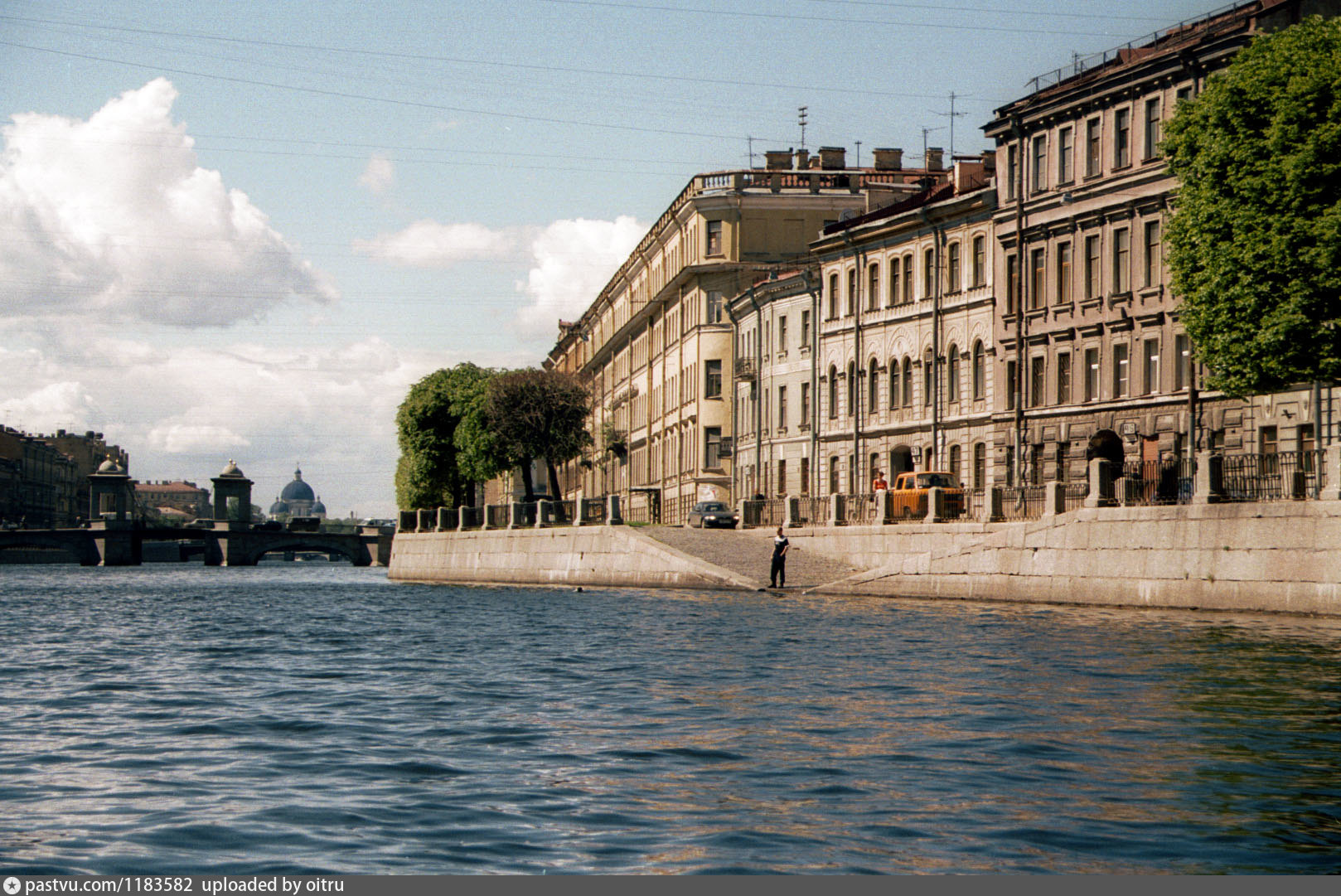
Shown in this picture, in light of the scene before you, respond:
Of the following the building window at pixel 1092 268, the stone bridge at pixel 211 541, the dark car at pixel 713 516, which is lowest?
the stone bridge at pixel 211 541

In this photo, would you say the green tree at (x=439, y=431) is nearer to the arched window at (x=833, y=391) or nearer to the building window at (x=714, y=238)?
the building window at (x=714, y=238)

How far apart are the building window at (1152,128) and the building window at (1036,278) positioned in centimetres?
621

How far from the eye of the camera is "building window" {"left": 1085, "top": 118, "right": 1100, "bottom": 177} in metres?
54.8

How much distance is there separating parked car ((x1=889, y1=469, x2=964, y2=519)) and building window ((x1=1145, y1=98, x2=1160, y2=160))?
37.8 feet

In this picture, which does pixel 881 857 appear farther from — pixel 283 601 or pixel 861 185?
pixel 861 185

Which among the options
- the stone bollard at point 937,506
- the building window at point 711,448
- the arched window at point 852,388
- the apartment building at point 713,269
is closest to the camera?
the stone bollard at point 937,506

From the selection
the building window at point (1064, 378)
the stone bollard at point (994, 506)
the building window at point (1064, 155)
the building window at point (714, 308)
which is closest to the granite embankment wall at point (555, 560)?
the stone bollard at point (994, 506)

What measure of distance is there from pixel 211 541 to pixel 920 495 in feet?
439

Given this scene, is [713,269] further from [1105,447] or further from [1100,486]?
[1100,486]

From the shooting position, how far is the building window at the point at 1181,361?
50.5 m

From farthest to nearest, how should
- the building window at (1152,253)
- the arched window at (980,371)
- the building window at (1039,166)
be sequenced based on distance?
the arched window at (980,371)
the building window at (1039,166)
the building window at (1152,253)

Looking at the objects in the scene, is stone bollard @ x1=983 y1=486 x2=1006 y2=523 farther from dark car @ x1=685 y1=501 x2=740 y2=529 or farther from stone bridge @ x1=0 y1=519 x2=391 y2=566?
stone bridge @ x1=0 y1=519 x2=391 y2=566

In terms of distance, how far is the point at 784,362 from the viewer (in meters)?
74.9

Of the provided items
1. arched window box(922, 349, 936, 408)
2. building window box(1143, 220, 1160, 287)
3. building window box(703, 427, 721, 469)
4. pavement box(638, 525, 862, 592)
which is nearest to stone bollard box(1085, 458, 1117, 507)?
pavement box(638, 525, 862, 592)
